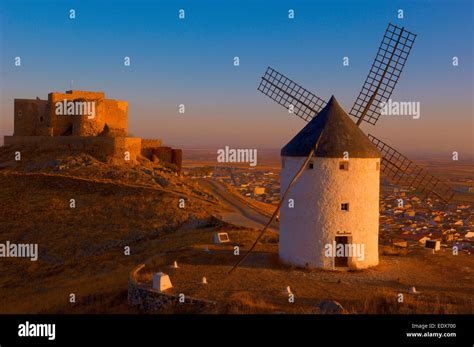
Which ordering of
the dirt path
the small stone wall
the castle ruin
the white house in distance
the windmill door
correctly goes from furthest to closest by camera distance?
the castle ruin < the dirt path < the windmill door < the white house in distance < the small stone wall

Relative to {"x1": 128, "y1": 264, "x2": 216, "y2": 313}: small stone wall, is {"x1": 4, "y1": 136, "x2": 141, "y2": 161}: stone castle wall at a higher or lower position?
higher

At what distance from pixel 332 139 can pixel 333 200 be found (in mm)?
1873

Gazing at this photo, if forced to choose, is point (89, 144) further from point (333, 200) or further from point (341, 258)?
point (341, 258)

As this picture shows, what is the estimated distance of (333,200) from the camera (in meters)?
13.9

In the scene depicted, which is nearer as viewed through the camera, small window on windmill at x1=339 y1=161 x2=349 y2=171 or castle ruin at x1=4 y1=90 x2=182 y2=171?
small window on windmill at x1=339 y1=161 x2=349 y2=171

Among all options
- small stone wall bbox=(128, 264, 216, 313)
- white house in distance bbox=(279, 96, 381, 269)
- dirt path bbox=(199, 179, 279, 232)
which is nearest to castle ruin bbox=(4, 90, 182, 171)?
dirt path bbox=(199, 179, 279, 232)

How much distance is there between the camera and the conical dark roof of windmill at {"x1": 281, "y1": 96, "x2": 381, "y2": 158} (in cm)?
1393

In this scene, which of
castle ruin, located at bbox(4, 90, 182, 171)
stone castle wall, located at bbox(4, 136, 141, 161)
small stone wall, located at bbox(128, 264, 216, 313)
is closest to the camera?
small stone wall, located at bbox(128, 264, 216, 313)

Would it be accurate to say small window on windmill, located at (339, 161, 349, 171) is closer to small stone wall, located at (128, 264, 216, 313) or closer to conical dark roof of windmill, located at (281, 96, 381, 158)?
conical dark roof of windmill, located at (281, 96, 381, 158)

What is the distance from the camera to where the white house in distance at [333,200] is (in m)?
13.9

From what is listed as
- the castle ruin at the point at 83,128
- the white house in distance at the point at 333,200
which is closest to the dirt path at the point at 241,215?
the castle ruin at the point at 83,128

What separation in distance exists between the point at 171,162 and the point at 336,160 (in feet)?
72.0

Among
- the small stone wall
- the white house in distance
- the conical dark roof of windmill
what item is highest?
the conical dark roof of windmill

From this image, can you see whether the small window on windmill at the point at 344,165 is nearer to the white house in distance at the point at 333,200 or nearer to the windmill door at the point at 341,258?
the white house in distance at the point at 333,200
